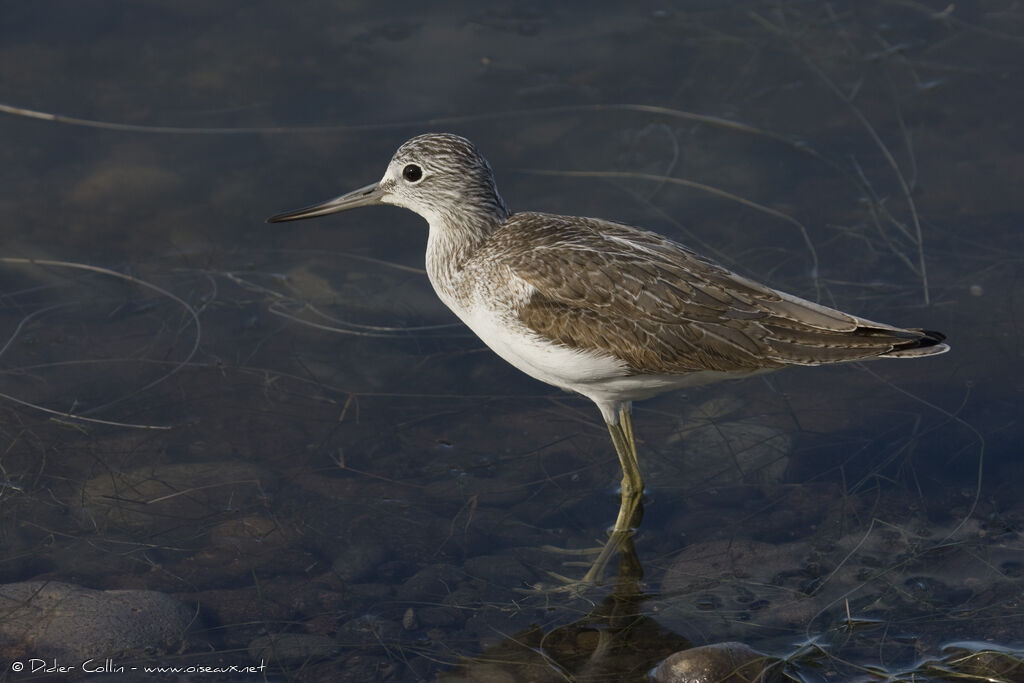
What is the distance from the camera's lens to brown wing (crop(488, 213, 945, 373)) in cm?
596

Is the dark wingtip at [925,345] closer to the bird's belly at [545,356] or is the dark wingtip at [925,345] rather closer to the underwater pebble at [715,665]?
the bird's belly at [545,356]

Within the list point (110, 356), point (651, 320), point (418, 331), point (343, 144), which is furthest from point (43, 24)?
point (651, 320)

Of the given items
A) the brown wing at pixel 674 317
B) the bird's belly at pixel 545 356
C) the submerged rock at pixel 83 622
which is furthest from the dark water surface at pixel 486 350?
the brown wing at pixel 674 317

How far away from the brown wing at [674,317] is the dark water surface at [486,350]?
108 cm

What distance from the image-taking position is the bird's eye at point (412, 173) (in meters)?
6.83

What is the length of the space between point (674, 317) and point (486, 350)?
213 centimetres

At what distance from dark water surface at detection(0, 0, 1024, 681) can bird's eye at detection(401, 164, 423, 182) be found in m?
1.37

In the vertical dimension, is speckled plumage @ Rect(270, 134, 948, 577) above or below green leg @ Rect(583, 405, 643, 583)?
above

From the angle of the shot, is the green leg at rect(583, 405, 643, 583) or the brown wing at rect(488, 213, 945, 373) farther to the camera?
the green leg at rect(583, 405, 643, 583)

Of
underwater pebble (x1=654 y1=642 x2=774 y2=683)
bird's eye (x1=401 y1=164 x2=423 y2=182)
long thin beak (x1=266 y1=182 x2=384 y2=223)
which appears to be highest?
bird's eye (x1=401 y1=164 x2=423 y2=182)

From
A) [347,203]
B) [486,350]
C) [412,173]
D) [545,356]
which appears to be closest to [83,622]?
[545,356]

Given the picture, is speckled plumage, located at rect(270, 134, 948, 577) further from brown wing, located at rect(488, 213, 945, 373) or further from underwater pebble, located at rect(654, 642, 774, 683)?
underwater pebble, located at rect(654, 642, 774, 683)

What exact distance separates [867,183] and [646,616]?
433cm

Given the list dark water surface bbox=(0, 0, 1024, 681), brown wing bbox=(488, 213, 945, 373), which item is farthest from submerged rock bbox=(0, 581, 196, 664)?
brown wing bbox=(488, 213, 945, 373)
